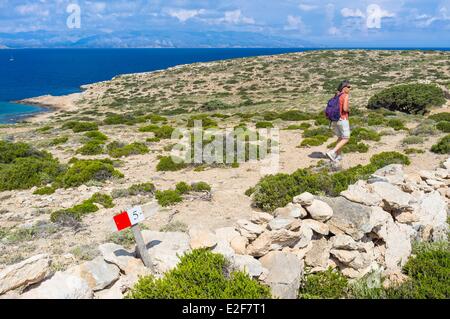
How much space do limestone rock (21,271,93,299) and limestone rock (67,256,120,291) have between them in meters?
0.17

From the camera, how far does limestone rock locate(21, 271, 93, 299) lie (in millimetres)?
4633

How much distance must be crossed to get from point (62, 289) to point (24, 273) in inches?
21.5

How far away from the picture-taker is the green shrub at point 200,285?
16.1ft

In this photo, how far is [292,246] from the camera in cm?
624

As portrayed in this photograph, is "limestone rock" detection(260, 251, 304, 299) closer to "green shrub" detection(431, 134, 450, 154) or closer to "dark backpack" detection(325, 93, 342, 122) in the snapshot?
"dark backpack" detection(325, 93, 342, 122)

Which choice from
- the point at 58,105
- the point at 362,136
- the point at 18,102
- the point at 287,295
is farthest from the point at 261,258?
the point at 18,102

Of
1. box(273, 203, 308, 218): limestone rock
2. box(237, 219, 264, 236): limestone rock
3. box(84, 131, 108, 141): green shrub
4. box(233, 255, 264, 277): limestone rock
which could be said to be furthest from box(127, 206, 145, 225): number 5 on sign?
box(84, 131, 108, 141): green shrub

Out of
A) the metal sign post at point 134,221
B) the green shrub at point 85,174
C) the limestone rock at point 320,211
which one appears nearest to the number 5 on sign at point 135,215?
the metal sign post at point 134,221

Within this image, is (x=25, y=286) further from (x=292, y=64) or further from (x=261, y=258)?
(x=292, y=64)

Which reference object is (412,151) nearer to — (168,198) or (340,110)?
(340,110)

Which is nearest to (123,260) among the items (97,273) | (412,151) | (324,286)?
(97,273)

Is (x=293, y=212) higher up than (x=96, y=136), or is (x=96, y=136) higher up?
(x=293, y=212)

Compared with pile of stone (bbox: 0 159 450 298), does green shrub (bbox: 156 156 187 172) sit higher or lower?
lower

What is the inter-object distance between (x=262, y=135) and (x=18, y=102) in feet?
195
